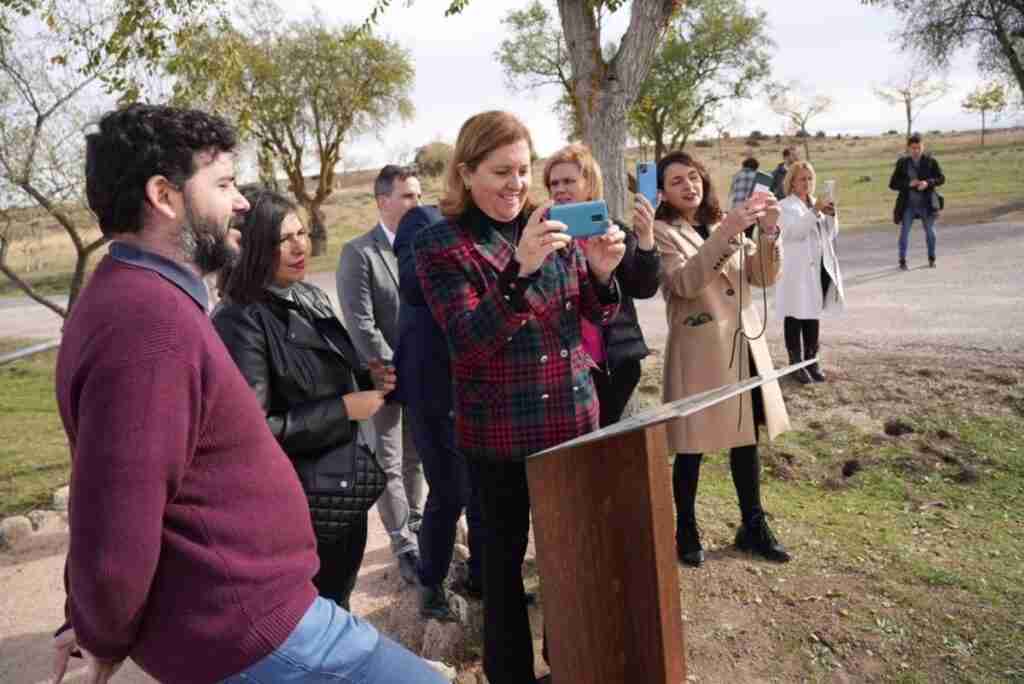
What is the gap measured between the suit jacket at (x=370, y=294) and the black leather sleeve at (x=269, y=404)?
1.57 meters

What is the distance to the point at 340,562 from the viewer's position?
2590mm

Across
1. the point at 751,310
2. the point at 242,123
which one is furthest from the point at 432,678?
the point at 242,123

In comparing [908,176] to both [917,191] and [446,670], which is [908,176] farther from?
[446,670]

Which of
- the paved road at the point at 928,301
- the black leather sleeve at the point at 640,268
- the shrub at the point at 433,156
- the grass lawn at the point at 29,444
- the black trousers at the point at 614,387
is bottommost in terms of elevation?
the grass lawn at the point at 29,444

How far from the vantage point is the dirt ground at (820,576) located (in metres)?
3.14

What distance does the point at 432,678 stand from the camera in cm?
168

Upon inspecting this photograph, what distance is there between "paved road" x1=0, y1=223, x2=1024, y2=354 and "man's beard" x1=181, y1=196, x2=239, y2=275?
726cm

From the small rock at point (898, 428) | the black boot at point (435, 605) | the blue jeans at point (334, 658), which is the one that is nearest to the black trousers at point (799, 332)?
the small rock at point (898, 428)

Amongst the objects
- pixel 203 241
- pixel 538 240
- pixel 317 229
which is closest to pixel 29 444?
pixel 538 240

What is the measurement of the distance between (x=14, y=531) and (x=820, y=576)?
457 centimetres

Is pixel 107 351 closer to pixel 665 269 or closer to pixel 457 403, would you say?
pixel 457 403

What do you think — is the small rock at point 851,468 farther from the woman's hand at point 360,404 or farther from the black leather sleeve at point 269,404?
the black leather sleeve at point 269,404

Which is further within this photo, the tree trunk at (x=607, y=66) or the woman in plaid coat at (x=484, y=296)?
the tree trunk at (x=607, y=66)

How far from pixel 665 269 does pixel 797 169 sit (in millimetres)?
3648
